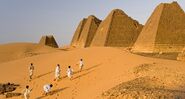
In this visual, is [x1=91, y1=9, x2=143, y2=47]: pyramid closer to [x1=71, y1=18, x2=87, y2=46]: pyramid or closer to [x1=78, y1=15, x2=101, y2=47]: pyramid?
[x1=78, y1=15, x2=101, y2=47]: pyramid

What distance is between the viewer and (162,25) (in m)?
31.8

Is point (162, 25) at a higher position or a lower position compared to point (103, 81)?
higher

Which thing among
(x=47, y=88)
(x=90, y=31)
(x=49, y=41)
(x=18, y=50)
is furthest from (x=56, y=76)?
(x=49, y=41)

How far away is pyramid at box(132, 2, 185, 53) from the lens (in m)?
31.4

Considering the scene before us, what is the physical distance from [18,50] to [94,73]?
2066cm

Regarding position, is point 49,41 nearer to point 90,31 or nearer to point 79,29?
point 90,31

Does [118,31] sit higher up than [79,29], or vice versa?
[79,29]

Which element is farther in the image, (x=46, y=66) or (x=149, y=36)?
(x=149, y=36)

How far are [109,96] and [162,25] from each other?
882 inches

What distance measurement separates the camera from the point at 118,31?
1598 inches

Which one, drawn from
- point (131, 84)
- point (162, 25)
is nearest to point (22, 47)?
point (162, 25)

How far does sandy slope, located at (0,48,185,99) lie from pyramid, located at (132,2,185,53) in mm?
11814

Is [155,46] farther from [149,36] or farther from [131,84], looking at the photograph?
[131,84]

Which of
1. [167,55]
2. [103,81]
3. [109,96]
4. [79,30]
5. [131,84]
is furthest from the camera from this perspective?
[79,30]
